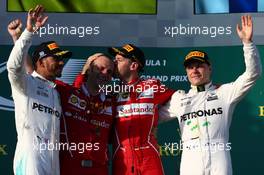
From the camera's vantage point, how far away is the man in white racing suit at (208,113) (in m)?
4.18

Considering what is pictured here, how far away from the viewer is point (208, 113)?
432cm

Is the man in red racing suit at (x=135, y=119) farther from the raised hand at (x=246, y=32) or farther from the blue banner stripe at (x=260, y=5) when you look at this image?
the blue banner stripe at (x=260, y=5)

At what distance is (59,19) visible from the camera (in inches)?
227

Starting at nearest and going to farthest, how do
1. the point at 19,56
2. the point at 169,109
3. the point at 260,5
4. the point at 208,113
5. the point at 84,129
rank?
the point at 19,56
the point at 208,113
the point at 84,129
the point at 169,109
the point at 260,5

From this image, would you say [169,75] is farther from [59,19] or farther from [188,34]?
[59,19]

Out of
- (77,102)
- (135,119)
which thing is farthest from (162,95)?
(77,102)

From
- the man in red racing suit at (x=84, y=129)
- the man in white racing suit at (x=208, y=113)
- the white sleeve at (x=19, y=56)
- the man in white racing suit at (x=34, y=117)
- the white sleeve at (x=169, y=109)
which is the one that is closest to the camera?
the white sleeve at (x=19, y=56)

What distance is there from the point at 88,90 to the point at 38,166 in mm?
712

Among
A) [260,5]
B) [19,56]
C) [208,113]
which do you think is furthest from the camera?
[260,5]

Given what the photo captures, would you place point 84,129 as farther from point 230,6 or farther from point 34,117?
point 230,6

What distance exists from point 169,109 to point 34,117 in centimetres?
100

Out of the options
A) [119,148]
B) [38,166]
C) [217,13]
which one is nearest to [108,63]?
[119,148]

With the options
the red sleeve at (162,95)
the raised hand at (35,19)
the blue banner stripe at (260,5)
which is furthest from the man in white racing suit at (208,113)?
the blue banner stripe at (260,5)

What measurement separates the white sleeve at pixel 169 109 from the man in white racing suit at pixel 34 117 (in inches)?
30.2
